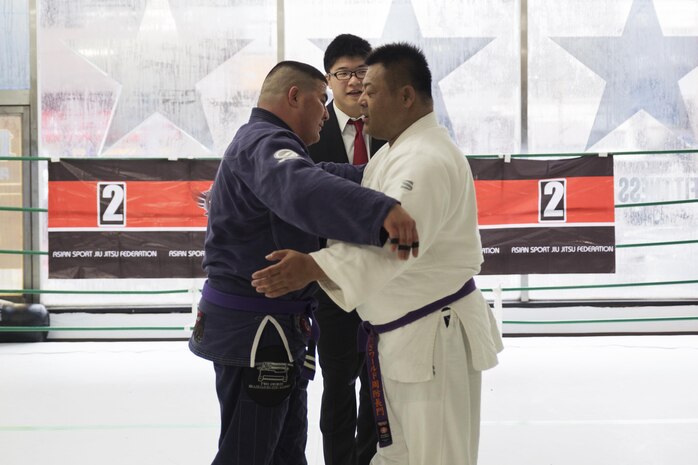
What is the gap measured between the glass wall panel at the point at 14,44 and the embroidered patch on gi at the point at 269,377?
17.1 ft

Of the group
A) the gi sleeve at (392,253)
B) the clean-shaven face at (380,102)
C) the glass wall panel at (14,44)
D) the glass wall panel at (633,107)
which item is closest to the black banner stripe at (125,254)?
the glass wall panel at (14,44)

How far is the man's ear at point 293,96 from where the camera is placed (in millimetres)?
2029

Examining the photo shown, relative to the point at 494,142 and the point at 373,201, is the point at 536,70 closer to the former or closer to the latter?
the point at 494,142

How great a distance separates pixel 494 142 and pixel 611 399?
2945 millimetres

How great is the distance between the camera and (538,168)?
558 centimetres

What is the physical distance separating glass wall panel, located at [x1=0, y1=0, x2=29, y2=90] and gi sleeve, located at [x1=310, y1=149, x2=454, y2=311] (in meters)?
5.43

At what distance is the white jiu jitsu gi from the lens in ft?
5.59

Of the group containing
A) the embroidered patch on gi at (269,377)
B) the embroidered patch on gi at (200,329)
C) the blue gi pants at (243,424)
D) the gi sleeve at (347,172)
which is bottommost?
the blue gi pants at (243,424)

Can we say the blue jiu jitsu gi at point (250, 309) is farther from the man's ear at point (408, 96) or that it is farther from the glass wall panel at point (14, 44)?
the glass wall panel at point (14, 44)

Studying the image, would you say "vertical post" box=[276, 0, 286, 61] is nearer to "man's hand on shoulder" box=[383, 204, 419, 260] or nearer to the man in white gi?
the man in white gi

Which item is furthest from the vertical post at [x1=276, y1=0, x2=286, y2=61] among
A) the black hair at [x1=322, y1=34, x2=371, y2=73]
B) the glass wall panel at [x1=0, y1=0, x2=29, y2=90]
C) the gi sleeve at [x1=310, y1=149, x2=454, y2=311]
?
the gi sleeve at [x1=310, y1=149, x2=454, y2=311]

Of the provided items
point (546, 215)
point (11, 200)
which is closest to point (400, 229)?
point (546, 215)

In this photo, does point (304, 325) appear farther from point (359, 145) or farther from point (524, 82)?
point (524, 82)

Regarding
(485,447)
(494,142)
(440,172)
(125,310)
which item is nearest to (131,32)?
(125,310)
